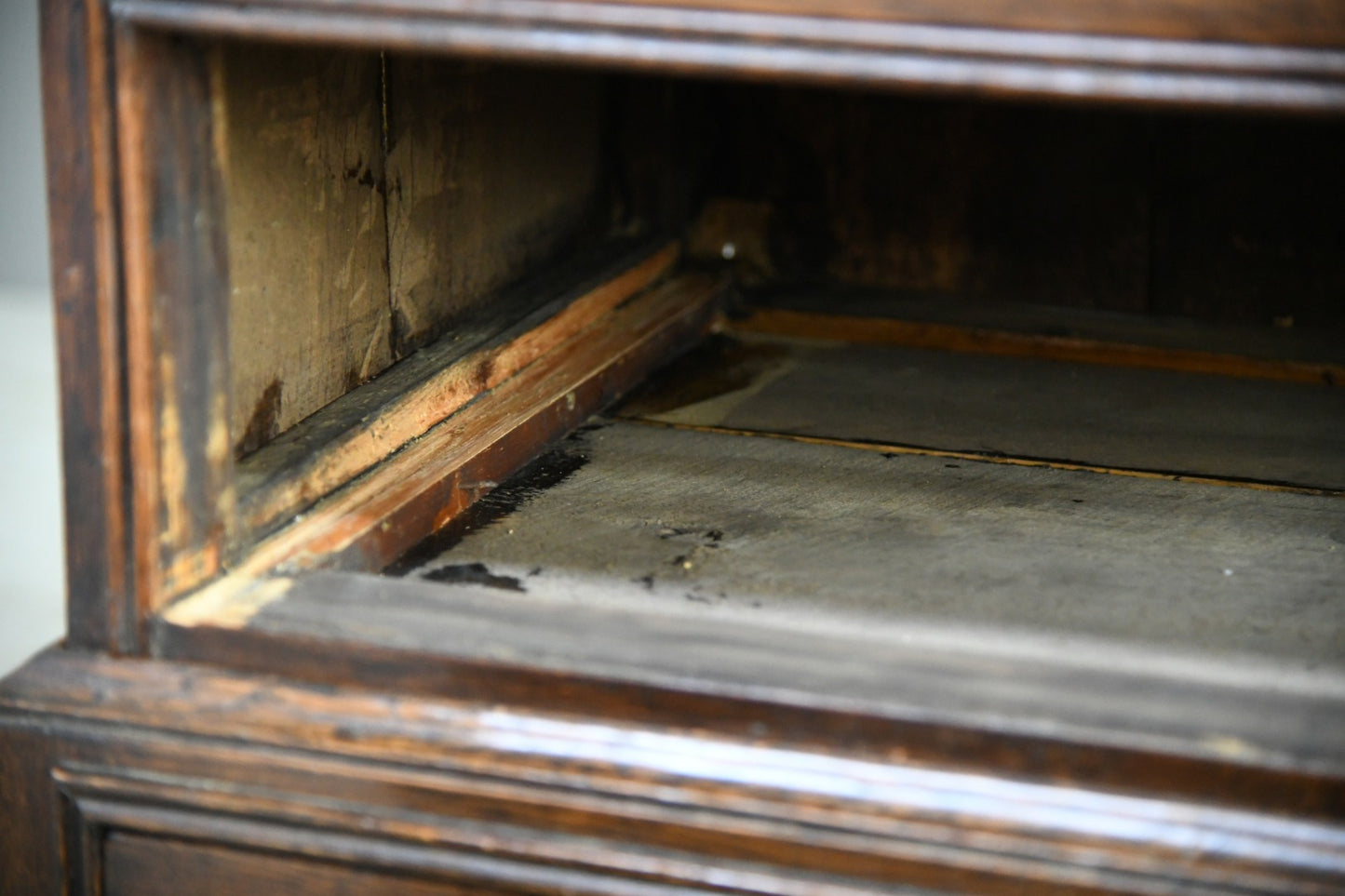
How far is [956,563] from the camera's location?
918 mm

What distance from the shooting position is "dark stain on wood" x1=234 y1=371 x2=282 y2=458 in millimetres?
953

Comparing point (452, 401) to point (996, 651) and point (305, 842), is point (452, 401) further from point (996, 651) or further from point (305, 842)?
point (996, 651)

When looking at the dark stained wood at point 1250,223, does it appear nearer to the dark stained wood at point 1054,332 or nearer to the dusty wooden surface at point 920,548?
the dark stained wood at point 1054,332

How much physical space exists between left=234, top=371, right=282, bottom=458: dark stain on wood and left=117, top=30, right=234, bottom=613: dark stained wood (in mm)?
116

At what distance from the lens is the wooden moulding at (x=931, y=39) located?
602 millimetres

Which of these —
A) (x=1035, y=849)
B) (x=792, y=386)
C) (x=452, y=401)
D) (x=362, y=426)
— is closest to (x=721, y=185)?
(x=792, y=386)

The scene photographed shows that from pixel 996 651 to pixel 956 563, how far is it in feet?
0.56

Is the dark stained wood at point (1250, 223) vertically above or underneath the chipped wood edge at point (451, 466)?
above

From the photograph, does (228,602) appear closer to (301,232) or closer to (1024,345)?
(301,232)

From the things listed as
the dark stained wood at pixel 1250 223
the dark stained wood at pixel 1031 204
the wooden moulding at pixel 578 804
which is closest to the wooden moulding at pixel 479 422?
the wooden moulding at pixel 578 804

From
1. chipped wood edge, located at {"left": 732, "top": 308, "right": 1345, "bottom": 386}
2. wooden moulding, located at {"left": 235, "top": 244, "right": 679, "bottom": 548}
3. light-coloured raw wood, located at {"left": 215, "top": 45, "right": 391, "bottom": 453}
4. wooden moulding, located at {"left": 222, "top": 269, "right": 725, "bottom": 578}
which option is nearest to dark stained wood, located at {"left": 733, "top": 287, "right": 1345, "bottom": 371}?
chipped wood edge, located at {"left": 732, "top": 308, "right": 1345, "bottom": 386}

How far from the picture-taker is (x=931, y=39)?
2.06 feet

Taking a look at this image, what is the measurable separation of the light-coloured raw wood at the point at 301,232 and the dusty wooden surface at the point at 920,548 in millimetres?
172

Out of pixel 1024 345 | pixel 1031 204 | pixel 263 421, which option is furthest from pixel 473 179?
pixel 1031 204
